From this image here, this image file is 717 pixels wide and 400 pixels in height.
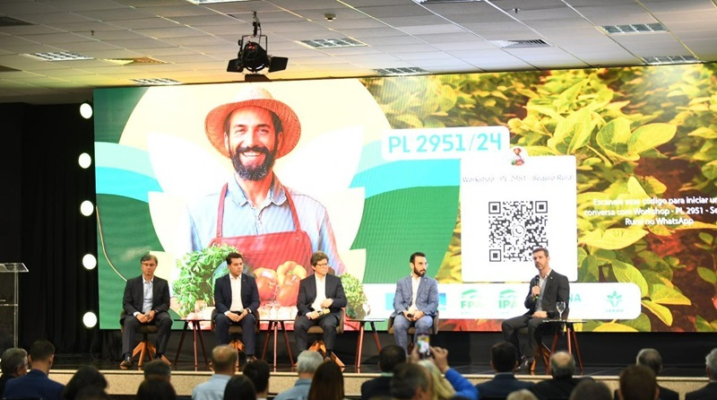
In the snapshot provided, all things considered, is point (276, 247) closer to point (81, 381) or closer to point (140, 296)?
point (140, 296)

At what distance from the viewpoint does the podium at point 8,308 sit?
10.2 meters

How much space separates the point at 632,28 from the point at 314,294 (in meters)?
3.76

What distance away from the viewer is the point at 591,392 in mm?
4090

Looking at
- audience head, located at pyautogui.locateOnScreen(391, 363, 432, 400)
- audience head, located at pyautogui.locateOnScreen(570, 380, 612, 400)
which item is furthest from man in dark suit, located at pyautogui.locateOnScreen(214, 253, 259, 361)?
audience head, located at pyautogui.locateOnScreen(570, 380, 612, 400)

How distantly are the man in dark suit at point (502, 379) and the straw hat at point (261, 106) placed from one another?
630 cm

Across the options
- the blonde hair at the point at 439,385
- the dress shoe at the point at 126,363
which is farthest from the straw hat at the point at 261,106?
the blonde hair at the point at 439,385

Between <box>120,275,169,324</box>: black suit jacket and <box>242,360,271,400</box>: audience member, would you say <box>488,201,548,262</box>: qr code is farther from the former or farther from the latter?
<box>242,360,271,400</box>: audience member

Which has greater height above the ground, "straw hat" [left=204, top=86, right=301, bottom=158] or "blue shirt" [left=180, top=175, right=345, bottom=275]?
"straw hat" [left=204, top=86, right=301, bottom=158]

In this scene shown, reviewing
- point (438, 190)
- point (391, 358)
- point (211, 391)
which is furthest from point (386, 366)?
point (438, 190)

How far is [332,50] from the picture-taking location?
10641 millimetres

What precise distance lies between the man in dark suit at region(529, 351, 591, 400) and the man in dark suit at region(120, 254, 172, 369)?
5.36 m

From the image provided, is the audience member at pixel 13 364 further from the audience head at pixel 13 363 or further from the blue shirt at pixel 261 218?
the blue shirt at pixel 261 218

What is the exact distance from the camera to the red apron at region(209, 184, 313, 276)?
11.9m

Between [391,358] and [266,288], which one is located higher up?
[266,288]
